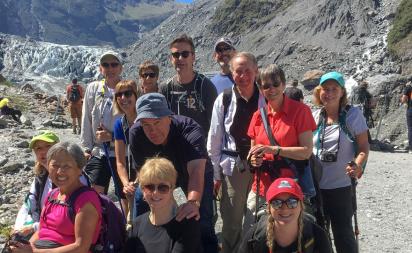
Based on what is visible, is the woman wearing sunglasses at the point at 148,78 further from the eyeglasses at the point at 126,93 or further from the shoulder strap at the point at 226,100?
the shoulder strap at the point at 226,100

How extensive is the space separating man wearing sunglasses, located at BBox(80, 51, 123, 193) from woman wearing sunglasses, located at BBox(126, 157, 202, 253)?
66.3 inches

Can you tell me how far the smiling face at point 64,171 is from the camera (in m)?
3.71

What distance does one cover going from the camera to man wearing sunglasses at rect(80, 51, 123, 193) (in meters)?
5.21

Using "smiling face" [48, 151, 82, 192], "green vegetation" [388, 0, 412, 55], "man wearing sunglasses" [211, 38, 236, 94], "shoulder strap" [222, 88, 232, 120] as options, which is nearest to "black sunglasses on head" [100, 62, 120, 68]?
"man wearing sunglasses" [211, 38, 236, 94]

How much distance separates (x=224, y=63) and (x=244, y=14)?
6526 centimetres

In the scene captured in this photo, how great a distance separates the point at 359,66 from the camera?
34.9 metres

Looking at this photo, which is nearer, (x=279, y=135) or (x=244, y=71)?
(x=279, y=135)

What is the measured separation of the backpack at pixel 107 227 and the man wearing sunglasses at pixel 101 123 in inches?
56.9

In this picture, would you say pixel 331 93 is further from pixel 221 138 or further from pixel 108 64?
pixel 108 64

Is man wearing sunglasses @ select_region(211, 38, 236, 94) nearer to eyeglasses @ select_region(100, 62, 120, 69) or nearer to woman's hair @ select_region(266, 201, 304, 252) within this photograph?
eyeglasses @ select_region(100, 62, 120, 69)

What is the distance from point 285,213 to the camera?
136 inches

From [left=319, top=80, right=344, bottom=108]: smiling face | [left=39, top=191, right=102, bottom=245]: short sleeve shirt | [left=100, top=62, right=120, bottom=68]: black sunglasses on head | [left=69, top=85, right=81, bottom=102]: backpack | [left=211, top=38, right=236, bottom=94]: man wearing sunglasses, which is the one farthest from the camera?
[left=69, top=85, right=81, bottom=102]: backpack

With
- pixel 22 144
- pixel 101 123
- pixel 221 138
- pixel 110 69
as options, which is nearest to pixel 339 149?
pixel 221 138

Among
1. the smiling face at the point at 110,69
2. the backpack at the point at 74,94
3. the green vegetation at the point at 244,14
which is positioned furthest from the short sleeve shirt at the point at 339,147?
the green vegetation at the point at 244,14
